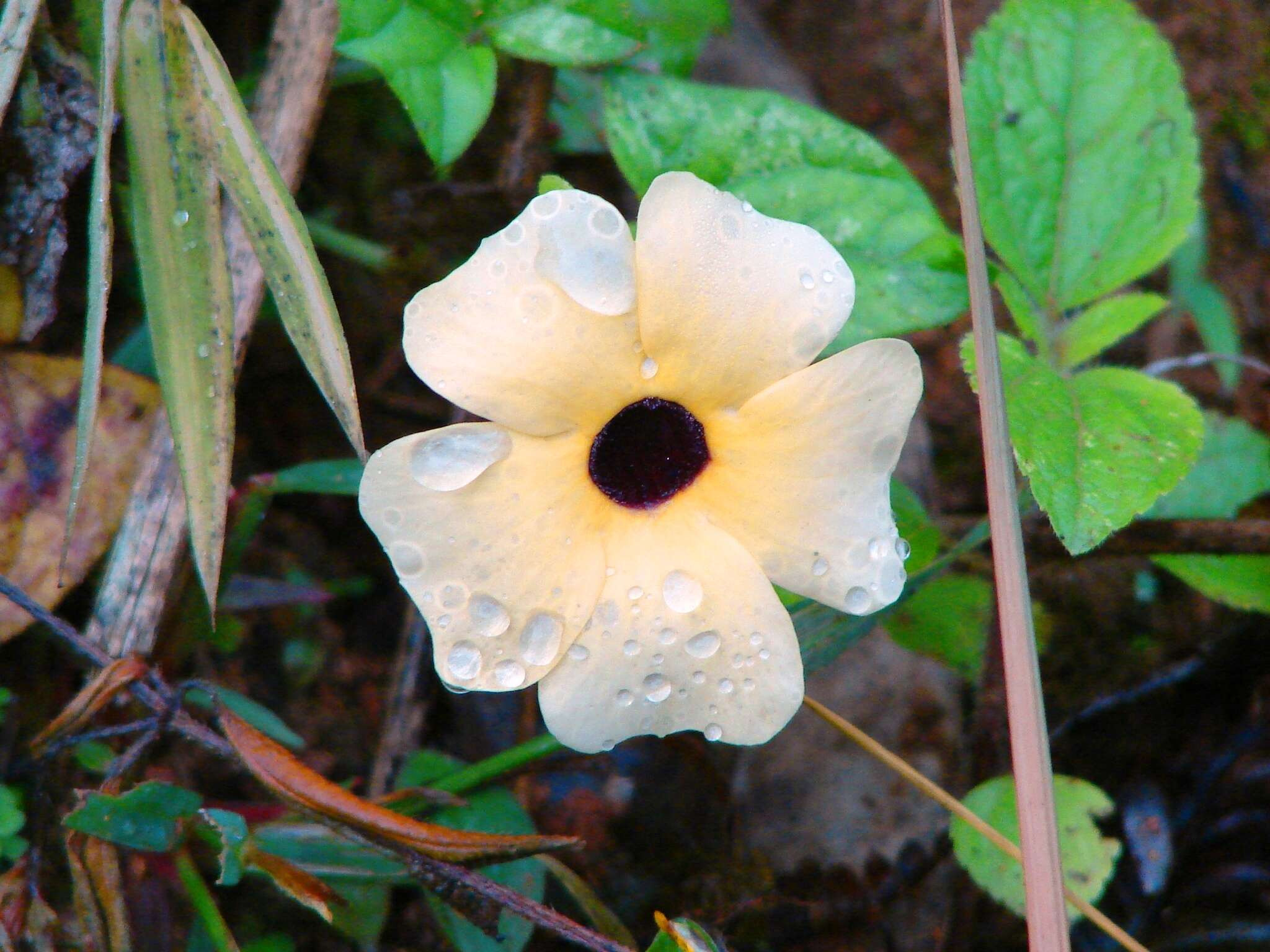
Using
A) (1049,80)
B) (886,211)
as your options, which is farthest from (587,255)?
(1049,80)

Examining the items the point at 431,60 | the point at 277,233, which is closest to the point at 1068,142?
the point at 431,60

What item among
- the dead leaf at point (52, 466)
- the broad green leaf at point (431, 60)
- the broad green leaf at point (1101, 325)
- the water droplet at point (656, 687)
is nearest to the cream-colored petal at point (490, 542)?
the water droplet at point (656, 687)

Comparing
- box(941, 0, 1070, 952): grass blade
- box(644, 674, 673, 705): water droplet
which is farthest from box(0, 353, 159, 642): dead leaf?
box(941, 0, 1070, 952): grass blade

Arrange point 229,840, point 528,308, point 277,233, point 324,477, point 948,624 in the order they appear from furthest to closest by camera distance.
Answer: point 948,624 < point 324,477 < point 277,233 < point 229,840 < point 528,308

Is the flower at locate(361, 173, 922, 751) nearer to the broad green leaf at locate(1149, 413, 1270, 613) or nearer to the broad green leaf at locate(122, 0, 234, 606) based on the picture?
the broad green leaf at locate(122, 0, 234, 606)

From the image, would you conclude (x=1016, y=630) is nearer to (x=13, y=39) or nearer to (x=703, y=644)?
(x=703, y=644)
